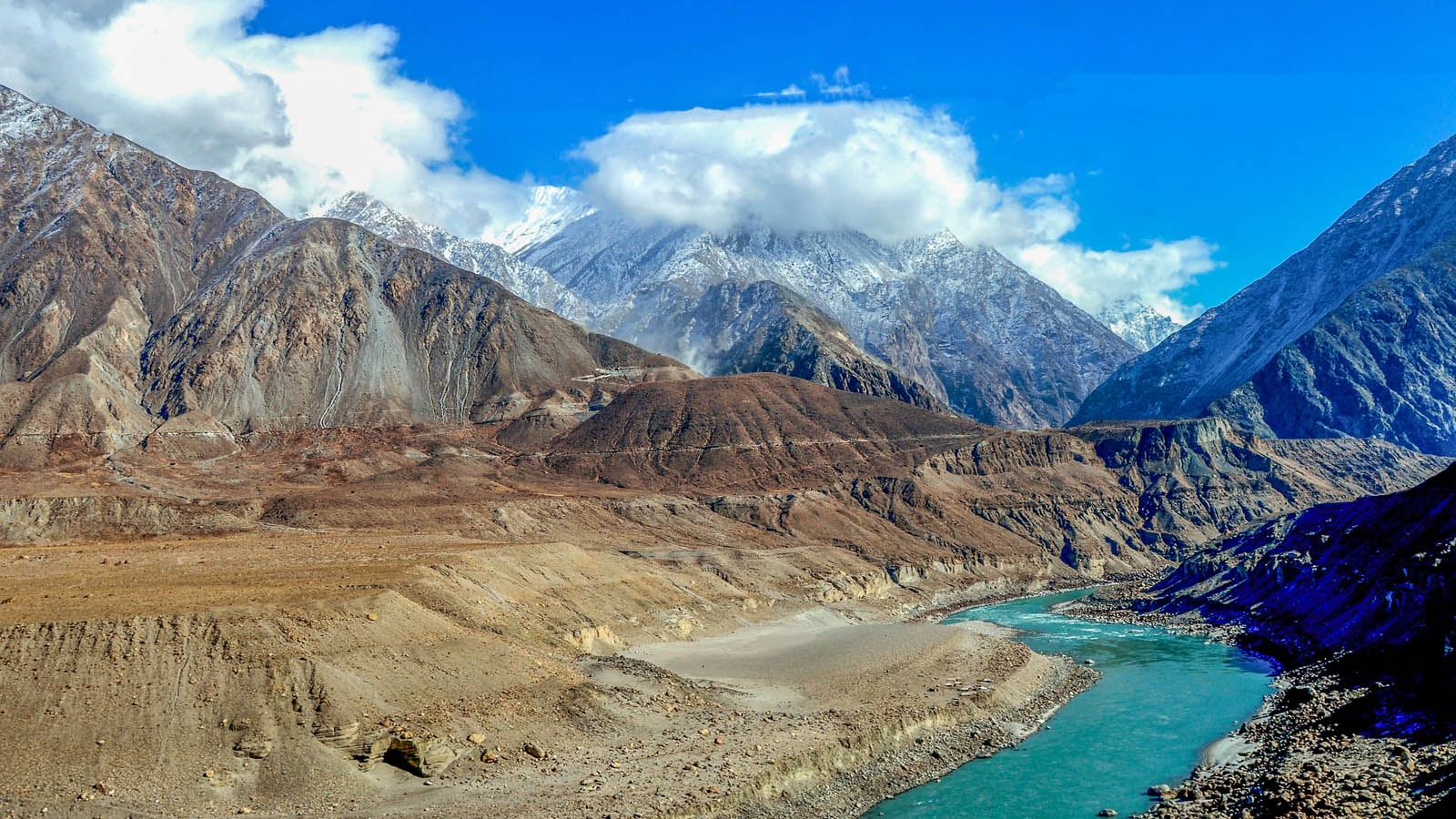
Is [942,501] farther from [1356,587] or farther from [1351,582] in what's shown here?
[1356,587]

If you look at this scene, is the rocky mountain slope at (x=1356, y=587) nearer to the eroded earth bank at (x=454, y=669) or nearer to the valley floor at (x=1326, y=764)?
the valley floor at (x=1326, y=764)

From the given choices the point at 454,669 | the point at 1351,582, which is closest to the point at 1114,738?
the point at 454,669

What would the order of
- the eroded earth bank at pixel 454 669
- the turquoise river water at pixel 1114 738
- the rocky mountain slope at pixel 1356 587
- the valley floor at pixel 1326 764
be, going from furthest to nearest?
the rocky mountain slope at pixel 1356 587 < the turquoise river water at pixel 1114 738 < the eroded earth bank at pixel 454 669 < the valley floor at pixel 1326 764

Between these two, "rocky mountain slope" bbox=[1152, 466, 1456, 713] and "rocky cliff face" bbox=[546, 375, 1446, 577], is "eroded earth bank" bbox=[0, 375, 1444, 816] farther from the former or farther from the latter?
"rocky mountain slope" bbox=[1152, 466, 1456, 713]

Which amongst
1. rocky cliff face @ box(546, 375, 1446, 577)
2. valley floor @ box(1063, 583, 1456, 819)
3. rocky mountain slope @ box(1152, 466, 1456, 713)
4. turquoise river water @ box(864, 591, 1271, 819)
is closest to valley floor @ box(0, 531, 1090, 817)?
turquoise river water @ box(864, 591, 1271, 819)

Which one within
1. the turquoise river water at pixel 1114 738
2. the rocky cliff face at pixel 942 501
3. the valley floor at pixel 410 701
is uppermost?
the rocky cliff face at pixel 942 501

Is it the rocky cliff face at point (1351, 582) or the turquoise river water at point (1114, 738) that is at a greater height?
the rocky cliff face at point (1351, 582)

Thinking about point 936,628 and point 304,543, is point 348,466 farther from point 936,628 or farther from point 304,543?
point 936,628

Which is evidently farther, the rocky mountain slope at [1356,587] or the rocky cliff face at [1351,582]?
the rocky cliff face at [1351,582]

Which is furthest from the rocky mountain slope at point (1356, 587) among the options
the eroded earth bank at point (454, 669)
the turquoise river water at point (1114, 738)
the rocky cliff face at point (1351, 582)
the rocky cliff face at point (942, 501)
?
the rocky cliff face at point (942, 501)

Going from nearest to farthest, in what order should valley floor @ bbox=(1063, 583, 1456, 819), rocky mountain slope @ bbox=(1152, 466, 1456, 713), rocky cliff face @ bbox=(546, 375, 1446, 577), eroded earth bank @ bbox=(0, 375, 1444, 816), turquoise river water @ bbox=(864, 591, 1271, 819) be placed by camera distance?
valley floor @ bbox=(1063, 583, 1456, 819), eroded earth bank @ bbox=(0, 375, 1444, 816), turquoise river water @ bbox=(864, 591, 1271, 819), rocky mountain slope @ bbox=(1152, 466, 1456, 713), rocky cliff face @ bbox=(546, 375, 1446, 577)
